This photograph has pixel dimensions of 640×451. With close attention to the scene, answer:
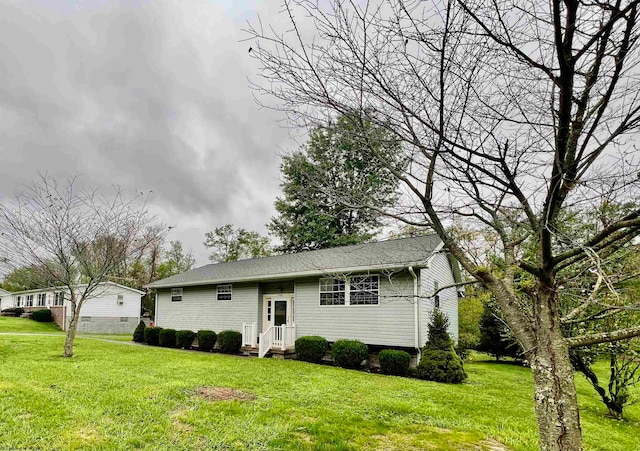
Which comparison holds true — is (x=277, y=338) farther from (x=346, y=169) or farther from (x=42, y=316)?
(x=42, y=316)

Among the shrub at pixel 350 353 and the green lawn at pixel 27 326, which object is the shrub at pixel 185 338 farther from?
the green lawn at pixel 27 326

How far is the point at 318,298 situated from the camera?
13203 millimetres

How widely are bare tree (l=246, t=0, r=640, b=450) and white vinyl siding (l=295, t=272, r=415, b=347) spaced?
7815mm

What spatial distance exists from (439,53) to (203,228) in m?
31.7

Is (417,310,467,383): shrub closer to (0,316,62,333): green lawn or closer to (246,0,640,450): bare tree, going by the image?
(246,0,640,450): bare tree

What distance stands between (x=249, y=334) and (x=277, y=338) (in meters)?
1.19

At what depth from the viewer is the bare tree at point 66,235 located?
39.0 feet

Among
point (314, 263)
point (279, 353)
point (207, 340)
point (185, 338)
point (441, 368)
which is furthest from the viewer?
point (185, 338)

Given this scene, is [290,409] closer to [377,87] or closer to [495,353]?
[377,87]

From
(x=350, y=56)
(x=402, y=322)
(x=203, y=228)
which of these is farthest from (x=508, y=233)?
(x=203, y=228)

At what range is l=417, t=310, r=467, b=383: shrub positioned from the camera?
9.97 metres

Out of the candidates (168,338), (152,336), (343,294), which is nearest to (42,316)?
(152,336)

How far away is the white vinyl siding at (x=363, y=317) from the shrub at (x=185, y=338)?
5.39 m

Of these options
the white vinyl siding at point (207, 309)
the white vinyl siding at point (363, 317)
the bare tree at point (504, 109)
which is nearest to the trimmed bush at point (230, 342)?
the white vinyl siding at point (207, 309)
